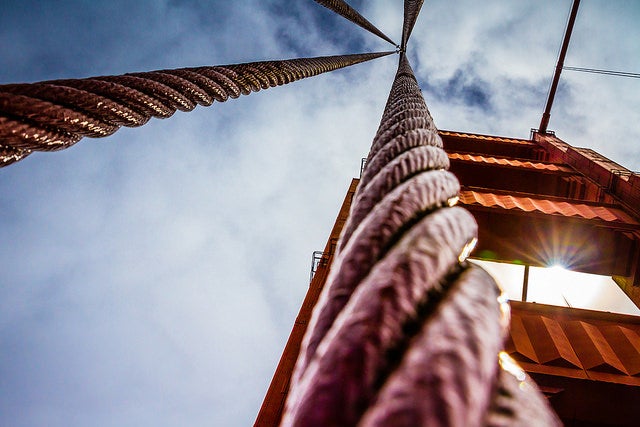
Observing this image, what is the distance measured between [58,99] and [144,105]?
1.02 ft

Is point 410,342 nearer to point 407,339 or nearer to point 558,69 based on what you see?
point 407,339

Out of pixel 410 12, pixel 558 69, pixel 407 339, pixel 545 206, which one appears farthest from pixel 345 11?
pixel 558 69

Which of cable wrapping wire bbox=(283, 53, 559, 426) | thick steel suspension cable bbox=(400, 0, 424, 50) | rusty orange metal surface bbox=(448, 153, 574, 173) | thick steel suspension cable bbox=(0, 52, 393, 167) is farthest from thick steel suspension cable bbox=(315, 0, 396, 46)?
cable wrapping wire bbox=(283, 53, 559, 426)

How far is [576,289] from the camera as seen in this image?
5.73 metres

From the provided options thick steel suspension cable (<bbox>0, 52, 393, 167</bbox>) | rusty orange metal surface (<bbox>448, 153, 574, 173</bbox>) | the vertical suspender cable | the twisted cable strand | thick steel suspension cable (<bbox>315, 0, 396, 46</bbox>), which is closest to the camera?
the twisted cable strand

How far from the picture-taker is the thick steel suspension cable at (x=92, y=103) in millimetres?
1022

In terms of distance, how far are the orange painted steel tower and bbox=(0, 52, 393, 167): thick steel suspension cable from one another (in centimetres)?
247

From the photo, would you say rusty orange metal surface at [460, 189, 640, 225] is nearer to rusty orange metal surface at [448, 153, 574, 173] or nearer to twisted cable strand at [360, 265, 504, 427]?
rusty orange metal surface at [448, 153, 574, 173]

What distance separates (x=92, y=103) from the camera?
3.96ft

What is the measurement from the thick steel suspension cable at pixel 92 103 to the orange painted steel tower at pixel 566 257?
8.12ft

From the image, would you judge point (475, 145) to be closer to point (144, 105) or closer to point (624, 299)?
point (624, 299)

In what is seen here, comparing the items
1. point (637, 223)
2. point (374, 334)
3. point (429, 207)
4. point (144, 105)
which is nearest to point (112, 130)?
point (144, 105)

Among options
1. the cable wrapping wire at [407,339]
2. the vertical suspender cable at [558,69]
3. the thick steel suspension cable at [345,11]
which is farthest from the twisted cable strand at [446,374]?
the vertical suspender cable at [558,69]

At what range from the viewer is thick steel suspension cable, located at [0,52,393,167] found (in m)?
1.02
